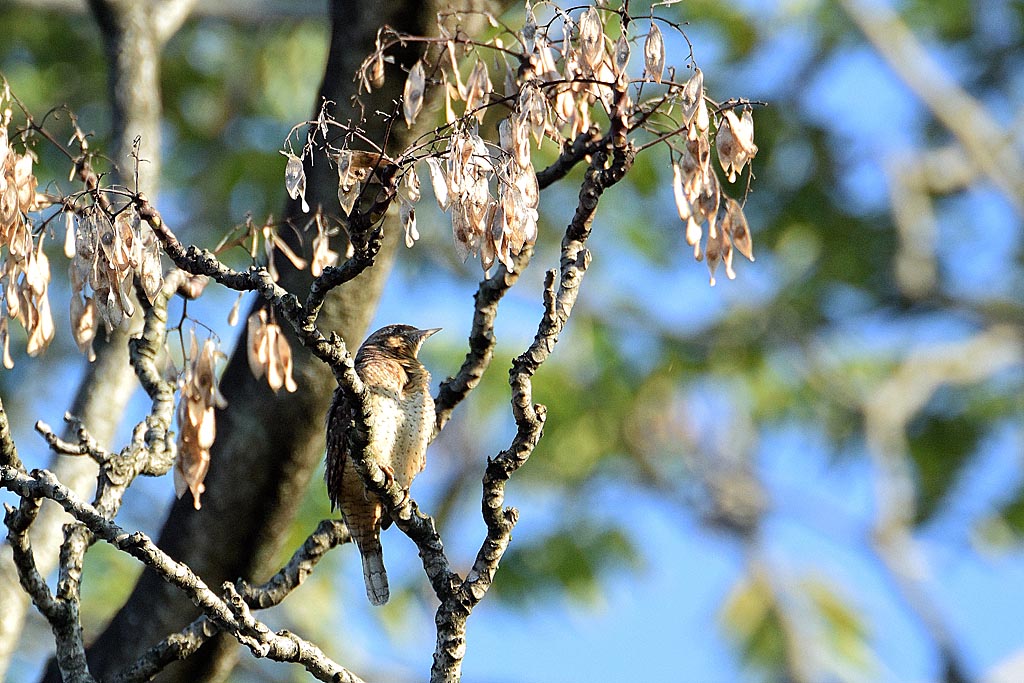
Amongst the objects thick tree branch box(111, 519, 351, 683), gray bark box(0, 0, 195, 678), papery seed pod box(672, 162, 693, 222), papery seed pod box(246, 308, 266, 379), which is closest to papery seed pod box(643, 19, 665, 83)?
papery seed pod box(672, 162, 693, 222)

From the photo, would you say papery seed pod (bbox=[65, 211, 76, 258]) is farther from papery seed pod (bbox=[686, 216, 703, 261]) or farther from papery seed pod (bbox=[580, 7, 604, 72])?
papery seed pod (bbox=[686, 216, 703, 261])

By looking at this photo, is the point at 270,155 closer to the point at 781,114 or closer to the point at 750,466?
the point at 781,114

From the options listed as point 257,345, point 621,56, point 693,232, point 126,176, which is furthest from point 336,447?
point 621,56

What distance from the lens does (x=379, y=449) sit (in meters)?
3.14

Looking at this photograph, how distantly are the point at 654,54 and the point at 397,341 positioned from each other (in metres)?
1.91

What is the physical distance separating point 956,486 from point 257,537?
8559 millimetres

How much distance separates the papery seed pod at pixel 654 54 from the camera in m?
1.89

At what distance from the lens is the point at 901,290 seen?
29.8 ft

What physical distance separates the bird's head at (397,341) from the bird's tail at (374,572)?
24.0 inches

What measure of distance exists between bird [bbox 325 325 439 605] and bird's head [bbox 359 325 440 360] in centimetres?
14

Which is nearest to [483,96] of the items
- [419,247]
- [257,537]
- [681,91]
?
[681,91]

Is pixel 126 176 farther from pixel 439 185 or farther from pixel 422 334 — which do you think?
pixel 439 185

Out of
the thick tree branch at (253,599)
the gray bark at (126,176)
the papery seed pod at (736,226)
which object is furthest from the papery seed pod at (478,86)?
the gray bark at (126,176)

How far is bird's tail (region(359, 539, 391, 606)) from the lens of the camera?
10.5 ft
